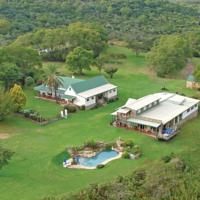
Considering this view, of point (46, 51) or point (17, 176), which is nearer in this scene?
point (17, 176)

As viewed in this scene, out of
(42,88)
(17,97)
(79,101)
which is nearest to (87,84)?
(79,101)

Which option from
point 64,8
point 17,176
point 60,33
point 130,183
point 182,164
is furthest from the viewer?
point 64,8

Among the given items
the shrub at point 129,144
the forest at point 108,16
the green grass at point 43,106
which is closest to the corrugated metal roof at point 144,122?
the shrub at point 129,144

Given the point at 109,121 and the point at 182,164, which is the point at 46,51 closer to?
the point at 109,121

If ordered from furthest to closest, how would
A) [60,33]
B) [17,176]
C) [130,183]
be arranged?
[60,33]
[17,176]
[130,183]

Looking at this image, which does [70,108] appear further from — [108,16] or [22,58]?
[108,16]

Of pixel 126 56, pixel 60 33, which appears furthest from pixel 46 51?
pixel 126 56

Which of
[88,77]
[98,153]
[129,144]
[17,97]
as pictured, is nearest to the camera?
[98,153]
